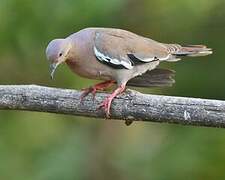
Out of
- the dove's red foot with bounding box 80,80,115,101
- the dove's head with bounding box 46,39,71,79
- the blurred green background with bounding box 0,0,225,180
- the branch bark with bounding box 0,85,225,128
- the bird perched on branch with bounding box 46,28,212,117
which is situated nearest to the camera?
the branch bark with bounding box 0,85,225,128

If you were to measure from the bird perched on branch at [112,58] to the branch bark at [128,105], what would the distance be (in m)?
0.34

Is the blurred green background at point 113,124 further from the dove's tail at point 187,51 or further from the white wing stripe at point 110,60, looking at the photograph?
the white wing stripe at point 110,60

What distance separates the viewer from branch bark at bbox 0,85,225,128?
533cm

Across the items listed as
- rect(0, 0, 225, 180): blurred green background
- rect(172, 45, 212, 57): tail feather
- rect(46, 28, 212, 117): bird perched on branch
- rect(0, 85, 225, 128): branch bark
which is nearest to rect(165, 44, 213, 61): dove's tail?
rect(172, 45, 212, 57): tail feather

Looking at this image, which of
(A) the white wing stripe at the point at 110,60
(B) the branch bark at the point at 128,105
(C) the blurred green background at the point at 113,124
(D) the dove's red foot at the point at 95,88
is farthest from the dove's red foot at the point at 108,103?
(C) the blurred green background at the point at 113,124

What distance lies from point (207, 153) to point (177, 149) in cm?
24

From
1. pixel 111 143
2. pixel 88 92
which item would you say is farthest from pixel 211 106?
pixel 111 143

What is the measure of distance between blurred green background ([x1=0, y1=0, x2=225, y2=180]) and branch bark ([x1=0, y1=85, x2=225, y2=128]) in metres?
1.32

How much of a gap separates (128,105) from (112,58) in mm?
689

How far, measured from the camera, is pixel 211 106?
5328 mm

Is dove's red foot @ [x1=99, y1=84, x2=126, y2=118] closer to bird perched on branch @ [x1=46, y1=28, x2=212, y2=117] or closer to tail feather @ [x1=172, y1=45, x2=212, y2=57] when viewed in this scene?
bird perched on branch @ [x1=46, y1=28, x2=212, y2=117]

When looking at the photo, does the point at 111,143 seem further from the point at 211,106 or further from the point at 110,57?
the point at 211,106

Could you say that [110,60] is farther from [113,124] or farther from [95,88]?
[113,124]

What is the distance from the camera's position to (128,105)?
551cm
